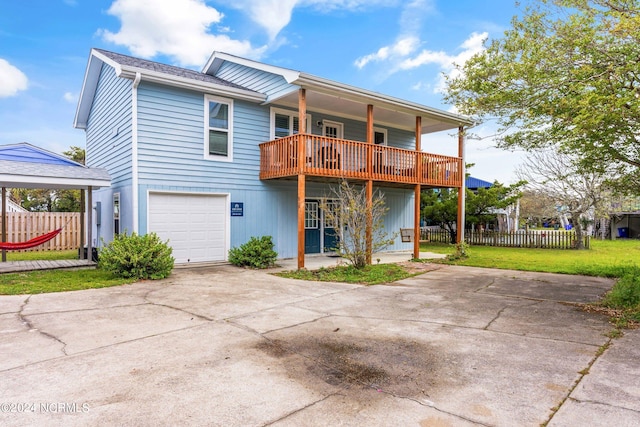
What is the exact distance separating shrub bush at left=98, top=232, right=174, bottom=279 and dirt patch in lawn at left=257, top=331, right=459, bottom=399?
17.3ft

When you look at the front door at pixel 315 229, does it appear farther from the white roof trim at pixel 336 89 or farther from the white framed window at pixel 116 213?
the white framed window at pixel 116 213

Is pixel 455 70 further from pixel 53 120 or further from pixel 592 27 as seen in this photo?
pixel 53 120

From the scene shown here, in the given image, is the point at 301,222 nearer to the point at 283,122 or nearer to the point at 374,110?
the point at 283,122

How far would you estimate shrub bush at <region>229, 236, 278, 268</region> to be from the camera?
10430 millimetres

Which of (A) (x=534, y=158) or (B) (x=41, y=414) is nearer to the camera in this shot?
(B) (x=41, y=414)

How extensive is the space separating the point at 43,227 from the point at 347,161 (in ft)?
39.3

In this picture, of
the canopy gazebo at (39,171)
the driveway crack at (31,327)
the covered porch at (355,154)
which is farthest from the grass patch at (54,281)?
the covered porch at (355,154)

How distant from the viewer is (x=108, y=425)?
100 inches

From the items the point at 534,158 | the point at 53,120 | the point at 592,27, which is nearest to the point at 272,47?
the point at 53,120

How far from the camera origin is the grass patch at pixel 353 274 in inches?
344

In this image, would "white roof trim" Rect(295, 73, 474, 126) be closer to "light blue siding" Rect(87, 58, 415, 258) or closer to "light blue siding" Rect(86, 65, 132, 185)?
"light blue siding" Rect(87, 58, 415, 258)

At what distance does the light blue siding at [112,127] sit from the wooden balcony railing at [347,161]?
3710mm

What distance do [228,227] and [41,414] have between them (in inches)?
339

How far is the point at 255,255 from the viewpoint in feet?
34.3
